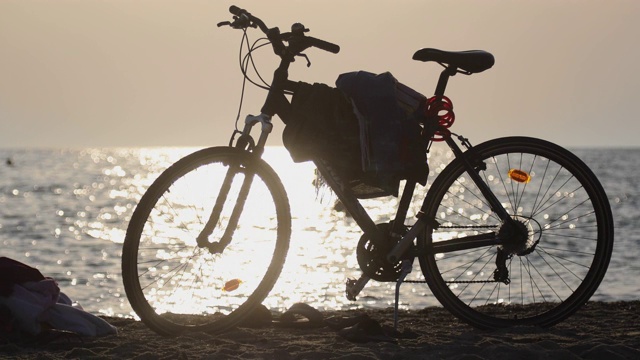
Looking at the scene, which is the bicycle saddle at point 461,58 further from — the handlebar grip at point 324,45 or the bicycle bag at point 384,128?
the handlebar grip at point 324,45

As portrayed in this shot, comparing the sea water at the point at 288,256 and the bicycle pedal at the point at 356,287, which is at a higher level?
the sea water at the point at 288,256

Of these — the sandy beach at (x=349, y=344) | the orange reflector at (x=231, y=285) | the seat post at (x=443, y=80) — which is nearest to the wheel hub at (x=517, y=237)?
the sandy beach at (x=349, y=344)

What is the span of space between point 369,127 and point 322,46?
56cm

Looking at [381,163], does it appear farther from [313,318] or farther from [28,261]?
[28,261]

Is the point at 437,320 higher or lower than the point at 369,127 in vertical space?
lower

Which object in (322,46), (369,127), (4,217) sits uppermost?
(4,217)

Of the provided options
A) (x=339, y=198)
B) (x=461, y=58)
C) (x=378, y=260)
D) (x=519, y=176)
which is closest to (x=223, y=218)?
(x=339, y=198)

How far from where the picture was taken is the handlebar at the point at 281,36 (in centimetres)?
559

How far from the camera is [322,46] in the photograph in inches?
221

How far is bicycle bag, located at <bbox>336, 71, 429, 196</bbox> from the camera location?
5.59m

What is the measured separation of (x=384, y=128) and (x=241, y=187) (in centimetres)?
92

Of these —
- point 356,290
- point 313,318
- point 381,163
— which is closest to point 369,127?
point 381,163

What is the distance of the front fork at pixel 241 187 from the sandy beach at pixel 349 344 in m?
0.56

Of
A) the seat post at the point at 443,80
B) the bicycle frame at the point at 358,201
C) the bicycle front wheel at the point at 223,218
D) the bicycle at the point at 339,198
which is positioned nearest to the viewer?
the bicycle front wheel at the point at 223,218
